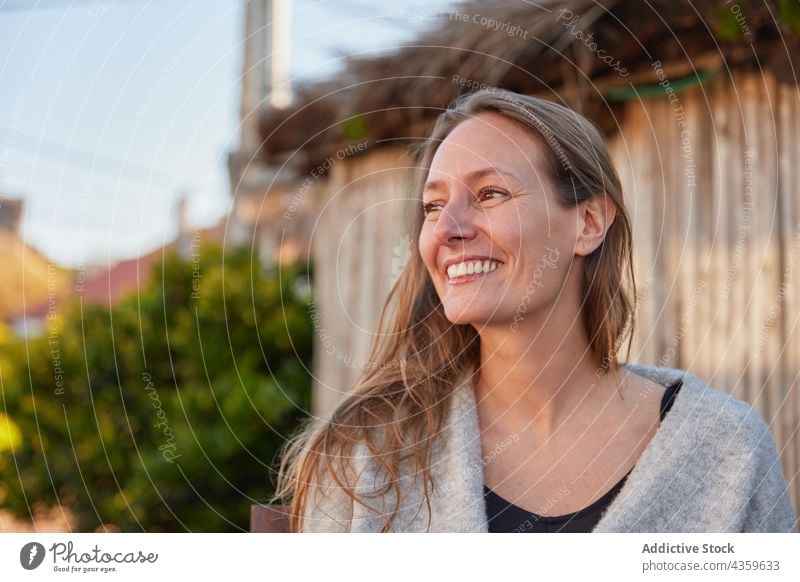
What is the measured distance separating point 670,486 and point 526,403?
0.90 feet

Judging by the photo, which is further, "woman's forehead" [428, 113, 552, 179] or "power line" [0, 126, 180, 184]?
"power line" [0, 126, 180, 184]

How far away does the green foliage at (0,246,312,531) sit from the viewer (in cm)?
358

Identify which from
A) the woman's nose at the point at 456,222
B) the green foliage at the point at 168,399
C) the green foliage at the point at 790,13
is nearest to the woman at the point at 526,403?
the woman's nose at the point at 456,222

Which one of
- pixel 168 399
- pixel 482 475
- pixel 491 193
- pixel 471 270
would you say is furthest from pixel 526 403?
pixel 168 399

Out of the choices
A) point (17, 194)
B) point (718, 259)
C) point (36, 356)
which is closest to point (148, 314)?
point (36, 356)

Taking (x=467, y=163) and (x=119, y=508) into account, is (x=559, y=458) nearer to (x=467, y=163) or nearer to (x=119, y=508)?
(x=467, y=163)

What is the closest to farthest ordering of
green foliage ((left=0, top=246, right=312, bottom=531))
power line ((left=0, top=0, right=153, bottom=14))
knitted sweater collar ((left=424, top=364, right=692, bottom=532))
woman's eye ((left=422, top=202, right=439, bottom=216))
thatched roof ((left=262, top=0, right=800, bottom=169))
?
knitted sweater collar ((left=424, top=364, right=692, bottom=532)) < woman's eye ((left=422, top=202, right=439, bottom=216)) < power line ((left=0, top=0, right=153, bottom=14)) < thatched roof ((left=262, top=0, right=800, bottom=169)) < green foliage ((left=0, top=246, right=312, bottom=531))

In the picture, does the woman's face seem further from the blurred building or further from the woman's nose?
the blurred building

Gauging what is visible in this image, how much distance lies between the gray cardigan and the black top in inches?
0.8

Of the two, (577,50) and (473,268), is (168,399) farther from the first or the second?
(473,268)

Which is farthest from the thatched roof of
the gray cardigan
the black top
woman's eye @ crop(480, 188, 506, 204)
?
the black top

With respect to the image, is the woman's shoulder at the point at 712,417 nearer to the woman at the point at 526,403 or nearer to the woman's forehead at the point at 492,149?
the woman at the point at 526,403

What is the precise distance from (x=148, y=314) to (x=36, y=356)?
626 mm
